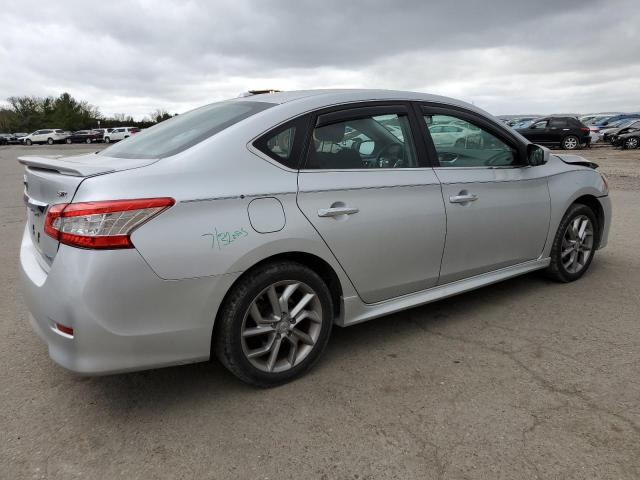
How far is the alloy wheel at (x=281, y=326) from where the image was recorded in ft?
8.87

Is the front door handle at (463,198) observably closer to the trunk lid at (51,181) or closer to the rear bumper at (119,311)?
the rear bumper at (119,311)

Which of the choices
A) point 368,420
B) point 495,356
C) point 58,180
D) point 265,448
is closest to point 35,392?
point 58,180

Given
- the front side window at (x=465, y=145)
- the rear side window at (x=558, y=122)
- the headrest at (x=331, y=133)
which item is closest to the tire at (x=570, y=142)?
the rear side window at (x=558, y=122)

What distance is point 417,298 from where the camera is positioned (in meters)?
3.36

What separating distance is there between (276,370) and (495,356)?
137 cm

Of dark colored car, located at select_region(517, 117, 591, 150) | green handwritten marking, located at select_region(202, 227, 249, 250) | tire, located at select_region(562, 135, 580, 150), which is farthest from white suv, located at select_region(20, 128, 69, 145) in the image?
green handwritten marking, located at select_region(202, 227, 249, 250)

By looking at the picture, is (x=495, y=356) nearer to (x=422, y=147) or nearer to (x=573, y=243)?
(x=422, y=147)

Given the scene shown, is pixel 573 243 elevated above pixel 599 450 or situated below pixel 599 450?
above

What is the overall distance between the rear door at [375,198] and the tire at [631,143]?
2556cm

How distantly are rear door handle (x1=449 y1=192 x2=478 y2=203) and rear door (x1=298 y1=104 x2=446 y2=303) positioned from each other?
0.13m

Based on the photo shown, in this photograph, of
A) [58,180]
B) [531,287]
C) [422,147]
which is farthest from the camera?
[531,287]

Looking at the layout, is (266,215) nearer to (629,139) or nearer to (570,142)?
(570,142)

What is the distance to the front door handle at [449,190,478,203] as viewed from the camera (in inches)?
133

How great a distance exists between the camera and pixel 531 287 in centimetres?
436
